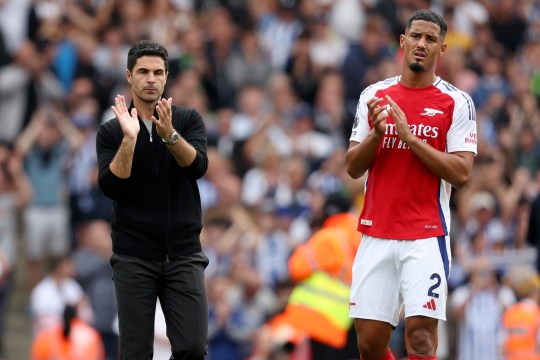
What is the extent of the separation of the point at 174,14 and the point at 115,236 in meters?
12.3

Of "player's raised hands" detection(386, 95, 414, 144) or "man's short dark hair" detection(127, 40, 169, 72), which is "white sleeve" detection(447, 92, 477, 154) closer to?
"player's raised hands" detection(386, 95, 414, 144)

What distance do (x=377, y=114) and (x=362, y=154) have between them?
1.22 feet

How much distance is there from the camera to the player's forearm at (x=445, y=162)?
32.3 feet

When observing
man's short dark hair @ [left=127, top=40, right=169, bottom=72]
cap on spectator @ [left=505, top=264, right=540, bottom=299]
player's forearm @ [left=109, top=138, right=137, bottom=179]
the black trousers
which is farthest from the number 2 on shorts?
cap on spectator @ [left=505, top=264, right=540, bottom=299]

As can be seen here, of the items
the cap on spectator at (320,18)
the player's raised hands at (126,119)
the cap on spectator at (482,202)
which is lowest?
the cap on spectator at (482,202)

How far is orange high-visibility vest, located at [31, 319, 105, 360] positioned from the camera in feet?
51.8

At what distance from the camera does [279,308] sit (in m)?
16.3

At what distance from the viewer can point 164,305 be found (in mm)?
10242

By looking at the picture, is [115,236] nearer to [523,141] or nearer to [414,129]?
[414,129]

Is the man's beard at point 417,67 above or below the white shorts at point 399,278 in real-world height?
above

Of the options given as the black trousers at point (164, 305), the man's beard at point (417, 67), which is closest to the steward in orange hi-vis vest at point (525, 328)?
the man's beard at point (417, 67)

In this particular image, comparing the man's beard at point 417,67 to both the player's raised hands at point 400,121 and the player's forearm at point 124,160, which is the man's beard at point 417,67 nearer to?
the player's raised hands at point 400,121

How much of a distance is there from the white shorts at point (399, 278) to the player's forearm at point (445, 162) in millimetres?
458

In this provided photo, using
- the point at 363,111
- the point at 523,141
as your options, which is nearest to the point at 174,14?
the point at 523,141
